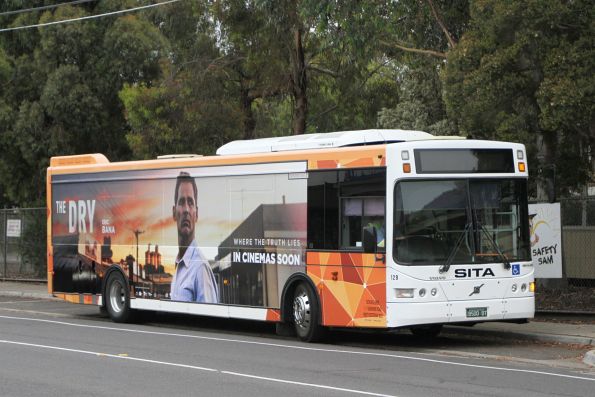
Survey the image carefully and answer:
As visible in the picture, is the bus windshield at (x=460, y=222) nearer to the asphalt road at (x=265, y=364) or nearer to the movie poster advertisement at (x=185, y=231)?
the asphalt road at (x=265, y=364)

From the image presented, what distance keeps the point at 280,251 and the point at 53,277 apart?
7.64 metres

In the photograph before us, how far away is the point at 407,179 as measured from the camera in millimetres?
15359

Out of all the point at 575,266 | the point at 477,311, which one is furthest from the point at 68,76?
the point at 477,311

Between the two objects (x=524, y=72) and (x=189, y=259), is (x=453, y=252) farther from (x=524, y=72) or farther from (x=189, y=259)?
(x=189, y=259)

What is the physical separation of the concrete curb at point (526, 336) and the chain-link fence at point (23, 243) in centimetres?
1792

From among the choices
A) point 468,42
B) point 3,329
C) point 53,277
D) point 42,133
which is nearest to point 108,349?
point 3,329

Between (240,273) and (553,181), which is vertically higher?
(553,181)

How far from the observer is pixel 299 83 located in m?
28.3

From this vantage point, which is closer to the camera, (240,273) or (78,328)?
(240,273)

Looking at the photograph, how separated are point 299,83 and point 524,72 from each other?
1010 cm

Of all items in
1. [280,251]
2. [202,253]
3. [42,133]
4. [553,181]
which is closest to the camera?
[280,251]

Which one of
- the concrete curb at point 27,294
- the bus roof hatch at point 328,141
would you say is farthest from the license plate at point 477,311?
the concrete curb at point 27,294

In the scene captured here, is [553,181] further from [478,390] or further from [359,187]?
[478,390]

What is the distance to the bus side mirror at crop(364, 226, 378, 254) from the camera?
15430mm
